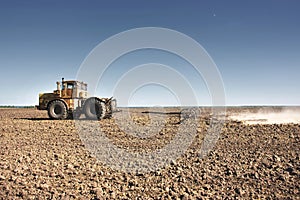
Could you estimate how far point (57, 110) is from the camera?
17.9 metres

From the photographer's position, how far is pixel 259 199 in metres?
4.66

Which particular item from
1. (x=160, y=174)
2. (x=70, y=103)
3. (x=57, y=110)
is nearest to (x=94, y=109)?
(x=70, y=103)

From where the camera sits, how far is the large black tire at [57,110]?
17.6m

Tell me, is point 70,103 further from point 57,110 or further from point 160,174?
point 160,174

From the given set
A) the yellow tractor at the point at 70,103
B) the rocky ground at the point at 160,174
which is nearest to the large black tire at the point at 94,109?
the yellow tractor at the point at 70,103

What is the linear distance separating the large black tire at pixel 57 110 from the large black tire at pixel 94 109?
1.24 meters

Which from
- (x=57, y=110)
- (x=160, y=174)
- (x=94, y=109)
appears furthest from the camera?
(x=57, y=110)

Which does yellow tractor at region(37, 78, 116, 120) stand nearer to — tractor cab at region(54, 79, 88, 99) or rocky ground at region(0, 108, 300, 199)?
tractor cab at region(54, 79, 88, 99)

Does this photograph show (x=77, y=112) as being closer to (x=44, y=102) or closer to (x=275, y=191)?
(x=44, y=102)

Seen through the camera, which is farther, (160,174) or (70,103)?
(70,103)

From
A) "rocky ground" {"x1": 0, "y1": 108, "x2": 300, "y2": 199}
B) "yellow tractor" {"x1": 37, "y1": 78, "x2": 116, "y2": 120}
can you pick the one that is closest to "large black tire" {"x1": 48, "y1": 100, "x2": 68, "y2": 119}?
"yellow tractor" {"x1": 37, "y1": 78, "x2": 116, "y2": 120}

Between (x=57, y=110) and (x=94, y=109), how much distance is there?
2.36 metres

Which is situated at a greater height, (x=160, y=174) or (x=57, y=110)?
(x=57, y=110)

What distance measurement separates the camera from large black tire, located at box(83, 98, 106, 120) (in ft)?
57.0
